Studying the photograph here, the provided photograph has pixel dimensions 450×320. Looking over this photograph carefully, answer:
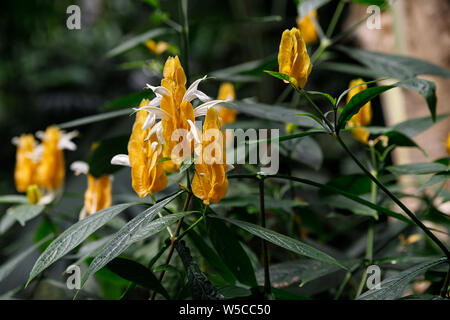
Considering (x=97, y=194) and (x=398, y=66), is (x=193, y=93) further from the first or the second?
(x=398, y=66)

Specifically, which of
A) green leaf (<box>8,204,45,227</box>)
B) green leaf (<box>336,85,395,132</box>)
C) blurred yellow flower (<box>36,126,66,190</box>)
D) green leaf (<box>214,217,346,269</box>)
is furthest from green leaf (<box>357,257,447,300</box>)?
blurred yellow flower (<box>36,126,66,190</box>)

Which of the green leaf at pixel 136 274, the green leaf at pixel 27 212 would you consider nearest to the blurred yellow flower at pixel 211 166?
the green leaf at pixel 136 274

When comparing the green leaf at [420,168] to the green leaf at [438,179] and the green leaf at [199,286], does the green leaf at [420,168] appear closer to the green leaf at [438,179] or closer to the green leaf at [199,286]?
the green leaf at [438,179]

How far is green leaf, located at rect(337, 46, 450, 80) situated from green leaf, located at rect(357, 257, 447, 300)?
34 cm

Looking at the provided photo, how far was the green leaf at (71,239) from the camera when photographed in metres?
0.37

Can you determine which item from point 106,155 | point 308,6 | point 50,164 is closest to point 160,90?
point 106,155

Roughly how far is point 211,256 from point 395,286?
0.67 feet

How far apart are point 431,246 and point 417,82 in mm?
434

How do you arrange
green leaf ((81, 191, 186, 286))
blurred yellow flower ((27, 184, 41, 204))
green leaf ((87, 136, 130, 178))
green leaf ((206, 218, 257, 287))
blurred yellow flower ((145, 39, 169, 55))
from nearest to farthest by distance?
green leaf ((81, 191, 186, 286)) → green leaf ((206, 218, 257, 287)) → green leaf ((87, 136, 130, 178)) → blurred yellow flower ((27, 184, 41, 204)) → blurred yellow flower ((145, 39, 169, 55))

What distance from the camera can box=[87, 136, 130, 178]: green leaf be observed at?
0.62m

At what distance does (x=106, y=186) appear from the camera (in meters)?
0.64

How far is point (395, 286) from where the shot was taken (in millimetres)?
415

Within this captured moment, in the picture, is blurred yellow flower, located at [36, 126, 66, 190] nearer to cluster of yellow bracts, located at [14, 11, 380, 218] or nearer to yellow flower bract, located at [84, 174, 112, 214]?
yellow flower bract, located at [84, 174, 112, 214]
